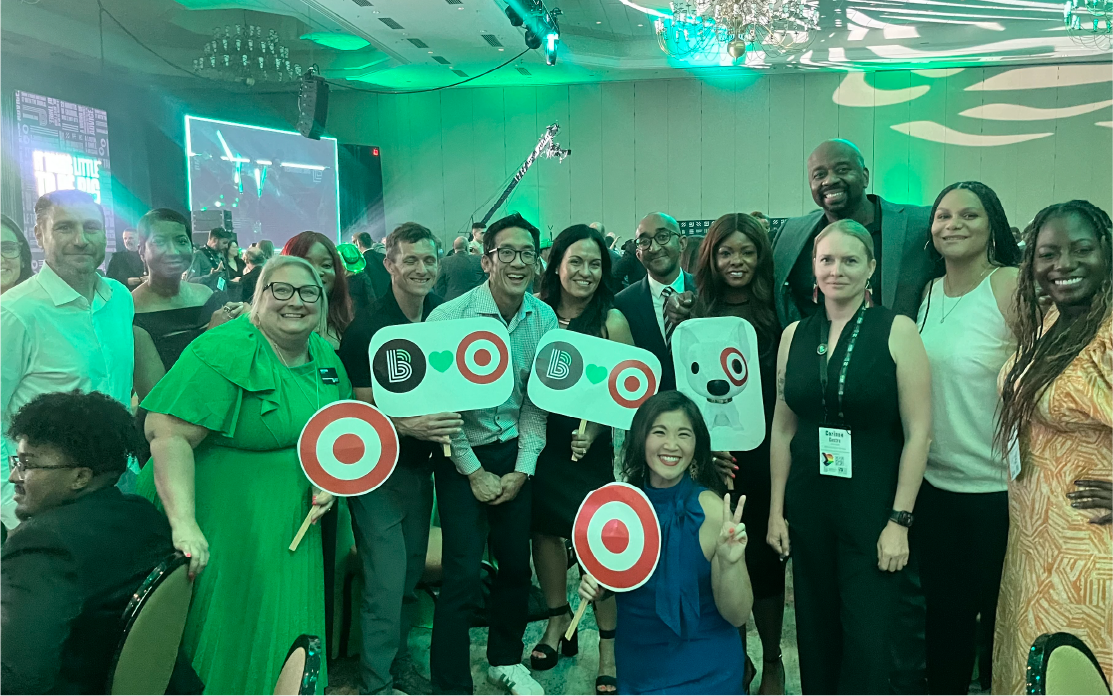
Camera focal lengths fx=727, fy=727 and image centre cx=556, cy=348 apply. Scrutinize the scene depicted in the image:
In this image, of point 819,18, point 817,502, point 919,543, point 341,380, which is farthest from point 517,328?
point 819,18

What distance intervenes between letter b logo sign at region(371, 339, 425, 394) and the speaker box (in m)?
9.00

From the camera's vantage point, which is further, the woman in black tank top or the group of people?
the woman in black tank top

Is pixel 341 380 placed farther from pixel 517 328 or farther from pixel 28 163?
pixel 28 163

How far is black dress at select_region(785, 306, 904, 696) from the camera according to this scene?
6.56 ft

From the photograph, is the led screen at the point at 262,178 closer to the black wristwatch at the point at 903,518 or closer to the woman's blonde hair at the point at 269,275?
the woman's blonde hair at the point at 269,275

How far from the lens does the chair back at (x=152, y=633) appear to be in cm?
142

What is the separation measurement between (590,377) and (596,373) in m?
0.03

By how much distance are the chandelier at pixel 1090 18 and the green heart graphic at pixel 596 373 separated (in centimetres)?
918

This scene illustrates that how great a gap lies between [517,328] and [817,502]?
1138mm

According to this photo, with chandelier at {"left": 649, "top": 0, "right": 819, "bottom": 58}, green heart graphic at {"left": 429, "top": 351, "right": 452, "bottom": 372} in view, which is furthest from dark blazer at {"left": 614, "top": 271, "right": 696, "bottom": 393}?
chandelier at {"left": 649, "top": 0, "right": 819, "bottom": 58}

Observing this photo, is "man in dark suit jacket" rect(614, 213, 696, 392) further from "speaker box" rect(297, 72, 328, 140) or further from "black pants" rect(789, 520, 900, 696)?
"speaker box" rect(297, 72, 328, 140)

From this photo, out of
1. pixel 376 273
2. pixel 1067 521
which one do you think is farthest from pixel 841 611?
pixel 376 273

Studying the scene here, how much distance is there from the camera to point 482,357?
244 centimetres

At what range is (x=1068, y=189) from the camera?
12.5 m
